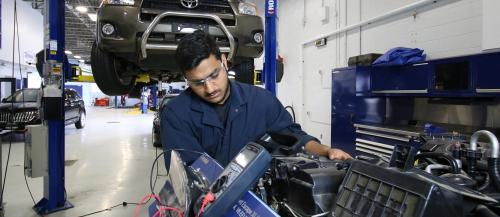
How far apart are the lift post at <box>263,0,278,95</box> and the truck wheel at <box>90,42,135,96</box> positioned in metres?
1.50

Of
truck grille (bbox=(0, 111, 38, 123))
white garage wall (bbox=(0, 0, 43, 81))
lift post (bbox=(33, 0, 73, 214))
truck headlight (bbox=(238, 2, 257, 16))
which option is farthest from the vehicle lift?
white garage wall (bbox=(0, 0, 43, 81))

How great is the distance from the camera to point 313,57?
7168mm

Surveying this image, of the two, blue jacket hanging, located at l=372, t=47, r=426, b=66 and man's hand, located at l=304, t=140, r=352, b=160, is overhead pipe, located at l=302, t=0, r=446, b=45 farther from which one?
man's hand, located at l=304, t=140, r=352, b=160

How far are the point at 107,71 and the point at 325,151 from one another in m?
2.35

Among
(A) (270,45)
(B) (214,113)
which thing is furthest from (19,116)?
(B) (214,113)

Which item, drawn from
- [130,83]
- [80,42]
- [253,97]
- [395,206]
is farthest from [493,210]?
[80,42]

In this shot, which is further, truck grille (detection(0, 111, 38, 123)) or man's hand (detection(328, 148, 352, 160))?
truck grille (detection(0, 111, 38, 123))

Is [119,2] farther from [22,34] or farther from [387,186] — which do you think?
[22,34]

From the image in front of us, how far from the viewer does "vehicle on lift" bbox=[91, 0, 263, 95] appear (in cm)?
266

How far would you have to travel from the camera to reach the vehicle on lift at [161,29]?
8.72ft

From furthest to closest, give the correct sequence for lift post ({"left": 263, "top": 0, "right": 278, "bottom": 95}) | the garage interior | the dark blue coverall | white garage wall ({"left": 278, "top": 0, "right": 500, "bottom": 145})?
white garage wall ({"left": 278, "top": 0, "right": 500, "bottom": 145}) → lift post ({"left": 263, "top": 0, "right": 278, "bottom": 95}) → the dark blue coverall → the garage interior

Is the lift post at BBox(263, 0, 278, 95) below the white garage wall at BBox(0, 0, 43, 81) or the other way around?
below

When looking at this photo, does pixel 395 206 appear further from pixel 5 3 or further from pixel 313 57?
pixel 5 3

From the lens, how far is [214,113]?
1.67 meters
